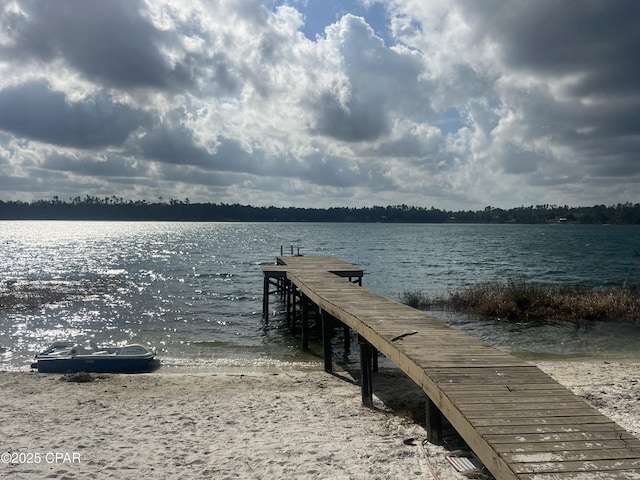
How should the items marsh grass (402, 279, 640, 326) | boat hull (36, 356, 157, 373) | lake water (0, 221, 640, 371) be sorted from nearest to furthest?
boat hull (36, 356, 157, 373) < lake water (0, 221, 640, 371) < marsh grass (402, 279, 640, 326)

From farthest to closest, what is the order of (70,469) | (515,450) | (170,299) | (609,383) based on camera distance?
1. (170,299)
2. (609,383)
3. (70,469)
4. (515,450)

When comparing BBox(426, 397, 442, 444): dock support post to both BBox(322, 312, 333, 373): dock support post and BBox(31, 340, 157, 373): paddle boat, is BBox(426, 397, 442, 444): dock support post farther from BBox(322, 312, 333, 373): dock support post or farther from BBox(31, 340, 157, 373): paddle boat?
BBox(31, 340, 157, 373): paddle boat

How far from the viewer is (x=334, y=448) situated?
6.81 meters

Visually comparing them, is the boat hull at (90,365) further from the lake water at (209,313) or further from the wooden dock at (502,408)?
the wooden dock at (502,408)

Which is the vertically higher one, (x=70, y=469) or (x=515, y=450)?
(x=515, y=450)

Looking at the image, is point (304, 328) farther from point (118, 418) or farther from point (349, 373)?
point (118, 418)

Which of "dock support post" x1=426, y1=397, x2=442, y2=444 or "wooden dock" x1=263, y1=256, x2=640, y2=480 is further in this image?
"dock support post" x1=426, y1=397, x2=442, y2=444

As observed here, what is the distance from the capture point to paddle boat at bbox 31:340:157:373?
12.5 meters

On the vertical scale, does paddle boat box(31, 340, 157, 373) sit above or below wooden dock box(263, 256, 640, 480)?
below

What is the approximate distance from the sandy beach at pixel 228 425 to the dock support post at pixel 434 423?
181 millimetres

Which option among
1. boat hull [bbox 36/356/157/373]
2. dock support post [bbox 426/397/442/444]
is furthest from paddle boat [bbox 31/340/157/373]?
dock support post [bbox 426/397/442/444]

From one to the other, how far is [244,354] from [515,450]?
11.4m

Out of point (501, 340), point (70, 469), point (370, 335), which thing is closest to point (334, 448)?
point (370, 335)

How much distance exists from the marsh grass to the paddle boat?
44.6 ft
